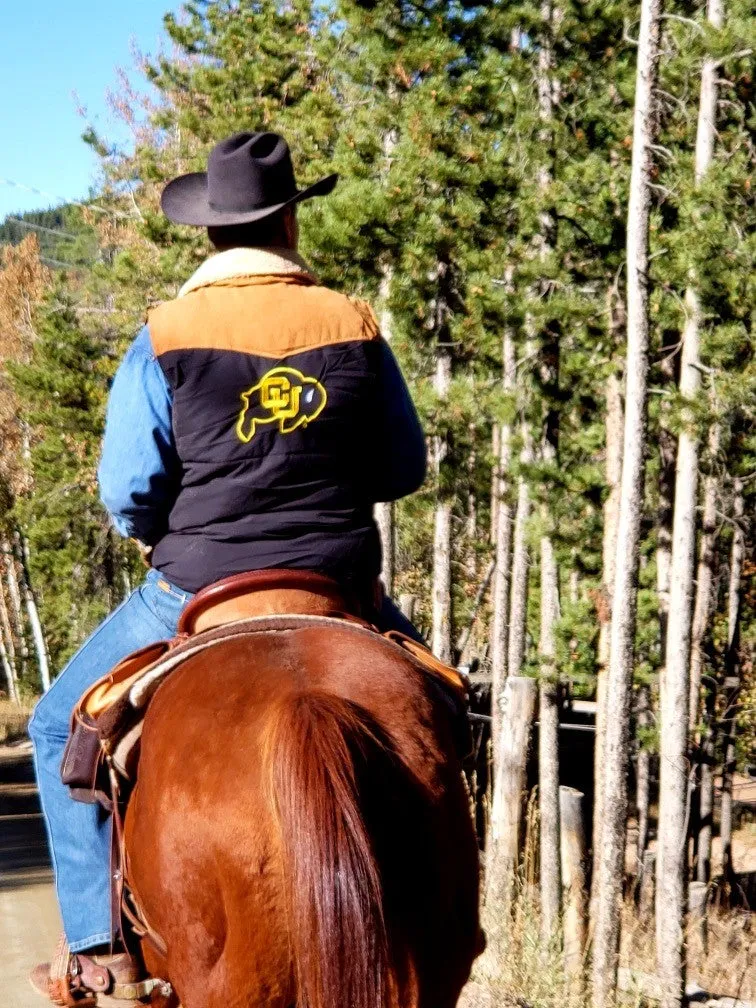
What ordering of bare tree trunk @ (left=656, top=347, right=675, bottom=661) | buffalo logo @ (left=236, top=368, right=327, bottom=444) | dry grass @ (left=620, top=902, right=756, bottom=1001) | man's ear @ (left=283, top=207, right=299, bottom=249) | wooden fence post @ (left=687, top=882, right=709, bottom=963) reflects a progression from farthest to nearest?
wooden fence post @ (left=687, top=882, right=709, bottom=963) → bare tree trunk @ (left=656, top=347, right=675, bottom=661) → dry grass @ (left=620, top=902, right=756, bottom=1001) → man's ear @ (left=283, top=207, right=299, bottom=249) → buffalo logo @ (left=236, top=368, right=327, bottom=444)

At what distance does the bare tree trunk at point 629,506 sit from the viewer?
10414mm

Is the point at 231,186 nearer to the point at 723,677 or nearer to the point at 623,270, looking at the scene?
the point at 623,270

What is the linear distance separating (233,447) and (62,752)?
1.00 m

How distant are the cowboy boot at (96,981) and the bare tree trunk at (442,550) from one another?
12.5 meters

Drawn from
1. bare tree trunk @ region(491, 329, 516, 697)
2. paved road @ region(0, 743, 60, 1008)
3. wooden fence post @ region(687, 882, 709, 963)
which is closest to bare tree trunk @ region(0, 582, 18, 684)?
paved road @ region(0, 743, 60, 1008)

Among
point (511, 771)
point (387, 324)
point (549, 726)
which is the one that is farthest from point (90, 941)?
point (387, 324)

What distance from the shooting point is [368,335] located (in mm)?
3439

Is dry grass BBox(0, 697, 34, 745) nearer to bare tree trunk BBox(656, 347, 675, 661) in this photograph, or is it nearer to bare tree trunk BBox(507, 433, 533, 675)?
bare tree trunk BBox(507, 433, 533, 675)

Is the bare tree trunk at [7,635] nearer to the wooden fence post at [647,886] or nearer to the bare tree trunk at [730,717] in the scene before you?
the bare tree trunk at [730,717]

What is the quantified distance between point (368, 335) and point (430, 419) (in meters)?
11.6

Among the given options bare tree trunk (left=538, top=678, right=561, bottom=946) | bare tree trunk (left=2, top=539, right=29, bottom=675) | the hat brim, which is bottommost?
bare tree trunk (left=2, top=539, right=29, bottom=675)

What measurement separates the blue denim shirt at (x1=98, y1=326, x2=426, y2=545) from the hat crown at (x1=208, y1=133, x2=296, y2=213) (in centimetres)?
45

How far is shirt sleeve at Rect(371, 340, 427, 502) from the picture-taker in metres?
3.54

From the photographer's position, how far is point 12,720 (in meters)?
38.1
